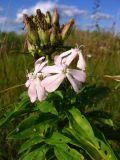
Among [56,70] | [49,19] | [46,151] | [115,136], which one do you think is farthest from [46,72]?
[115,136]

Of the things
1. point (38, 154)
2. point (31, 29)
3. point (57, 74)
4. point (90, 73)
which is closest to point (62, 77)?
point (57, 74)

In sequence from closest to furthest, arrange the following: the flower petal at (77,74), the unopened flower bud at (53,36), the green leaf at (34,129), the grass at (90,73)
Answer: the flower petal at (77,74) → the unopened flower bud at (53,36) → the green leaf at (34,129) → the grass at (90,73)

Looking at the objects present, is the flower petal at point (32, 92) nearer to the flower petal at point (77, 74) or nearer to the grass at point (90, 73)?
the flower petal at point (77, 74)

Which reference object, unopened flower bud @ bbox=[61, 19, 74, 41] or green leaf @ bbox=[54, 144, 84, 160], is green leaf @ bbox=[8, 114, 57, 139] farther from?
unopened flower bud @ bbox=[61, 19, 74, 41]

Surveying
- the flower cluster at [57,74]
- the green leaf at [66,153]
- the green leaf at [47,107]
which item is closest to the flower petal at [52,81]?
the flower cluster at [57,74]

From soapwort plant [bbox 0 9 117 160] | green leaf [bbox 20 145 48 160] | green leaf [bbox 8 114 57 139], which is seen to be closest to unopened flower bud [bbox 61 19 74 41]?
soapwort plant [bbox 0 9 117 160]

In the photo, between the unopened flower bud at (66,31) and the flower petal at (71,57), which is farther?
the unopened flower bud at (66,31)

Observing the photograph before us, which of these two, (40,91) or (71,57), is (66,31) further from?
(40,91)
